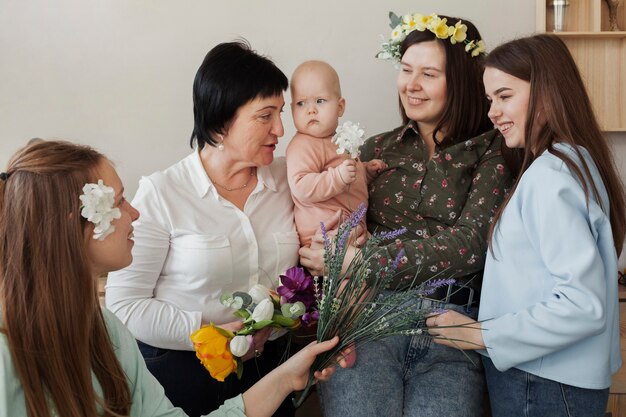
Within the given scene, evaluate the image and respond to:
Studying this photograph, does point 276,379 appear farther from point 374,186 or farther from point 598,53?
point 598,53

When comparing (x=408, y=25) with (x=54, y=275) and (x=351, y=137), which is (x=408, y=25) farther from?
(x=54, y=275)

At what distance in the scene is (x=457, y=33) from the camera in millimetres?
2531

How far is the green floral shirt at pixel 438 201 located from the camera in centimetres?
237

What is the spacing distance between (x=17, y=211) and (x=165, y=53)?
5.88 feet

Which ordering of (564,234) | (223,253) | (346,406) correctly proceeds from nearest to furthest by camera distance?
(564,234) → (346,406) → (223,253)

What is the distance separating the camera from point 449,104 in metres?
2.57

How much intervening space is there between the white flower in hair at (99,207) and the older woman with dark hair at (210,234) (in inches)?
28.4

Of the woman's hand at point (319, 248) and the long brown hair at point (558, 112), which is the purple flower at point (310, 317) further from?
the long brown hair at point (558, 112)

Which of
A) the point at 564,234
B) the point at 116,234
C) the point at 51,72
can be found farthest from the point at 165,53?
the point at 564,234

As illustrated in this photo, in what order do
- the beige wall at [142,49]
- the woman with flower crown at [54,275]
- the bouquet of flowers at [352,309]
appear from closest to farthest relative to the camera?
the woman with flower crown at [54,275], the bouquet of flowers at [352,309], the beige wall at [142,49]

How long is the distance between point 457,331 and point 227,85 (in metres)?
1.03

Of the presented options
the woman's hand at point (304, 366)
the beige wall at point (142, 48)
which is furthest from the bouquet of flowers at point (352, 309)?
the beige wall at point (142, 48)

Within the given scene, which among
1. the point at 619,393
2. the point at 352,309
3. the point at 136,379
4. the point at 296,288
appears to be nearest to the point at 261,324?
the point at 296,288

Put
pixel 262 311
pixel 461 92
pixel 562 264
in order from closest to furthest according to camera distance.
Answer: pixel 562 264 → pixel 262 311 → pixel 461 92
